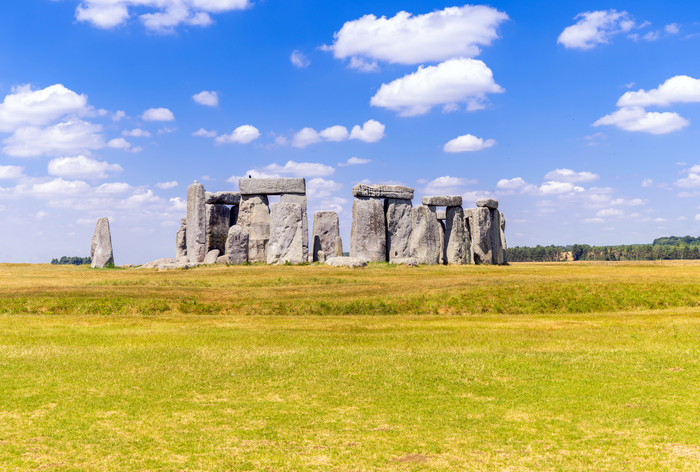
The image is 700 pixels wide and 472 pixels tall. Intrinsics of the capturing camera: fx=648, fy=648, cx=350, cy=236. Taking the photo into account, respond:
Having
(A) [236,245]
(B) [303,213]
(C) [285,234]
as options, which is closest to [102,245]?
(A) [236,245]

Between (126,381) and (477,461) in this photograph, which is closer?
(477,461)

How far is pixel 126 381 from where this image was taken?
13.4 m

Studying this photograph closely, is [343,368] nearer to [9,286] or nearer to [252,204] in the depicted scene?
[9,286]

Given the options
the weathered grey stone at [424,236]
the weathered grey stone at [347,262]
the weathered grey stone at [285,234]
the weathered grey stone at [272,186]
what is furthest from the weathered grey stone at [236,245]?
the weathered grey stone at [424,236]

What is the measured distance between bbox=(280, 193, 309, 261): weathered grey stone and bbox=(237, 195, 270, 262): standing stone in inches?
77.9

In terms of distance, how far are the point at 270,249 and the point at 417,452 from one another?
118 ft

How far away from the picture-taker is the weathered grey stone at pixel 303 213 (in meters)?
43.6

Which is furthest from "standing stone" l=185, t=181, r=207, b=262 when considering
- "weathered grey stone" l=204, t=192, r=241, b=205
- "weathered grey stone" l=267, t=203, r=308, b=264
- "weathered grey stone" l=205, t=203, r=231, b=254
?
"weathered grey stone" l=267, t=203, r=308, b=264

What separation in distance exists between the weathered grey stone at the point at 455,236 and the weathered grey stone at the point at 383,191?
3383 mm

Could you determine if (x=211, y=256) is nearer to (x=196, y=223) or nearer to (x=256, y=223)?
(x=196, y=223)

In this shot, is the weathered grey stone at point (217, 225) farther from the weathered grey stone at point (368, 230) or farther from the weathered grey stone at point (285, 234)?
the weathered grey stone at point (368, 230)

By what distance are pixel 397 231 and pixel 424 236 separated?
1942 mm

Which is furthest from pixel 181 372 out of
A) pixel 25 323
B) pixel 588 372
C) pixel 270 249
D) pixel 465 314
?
pixel 270 249

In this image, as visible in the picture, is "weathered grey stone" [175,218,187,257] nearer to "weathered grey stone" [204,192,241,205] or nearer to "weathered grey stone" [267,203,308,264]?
"weathered grey stone" [204,192,241,205]
